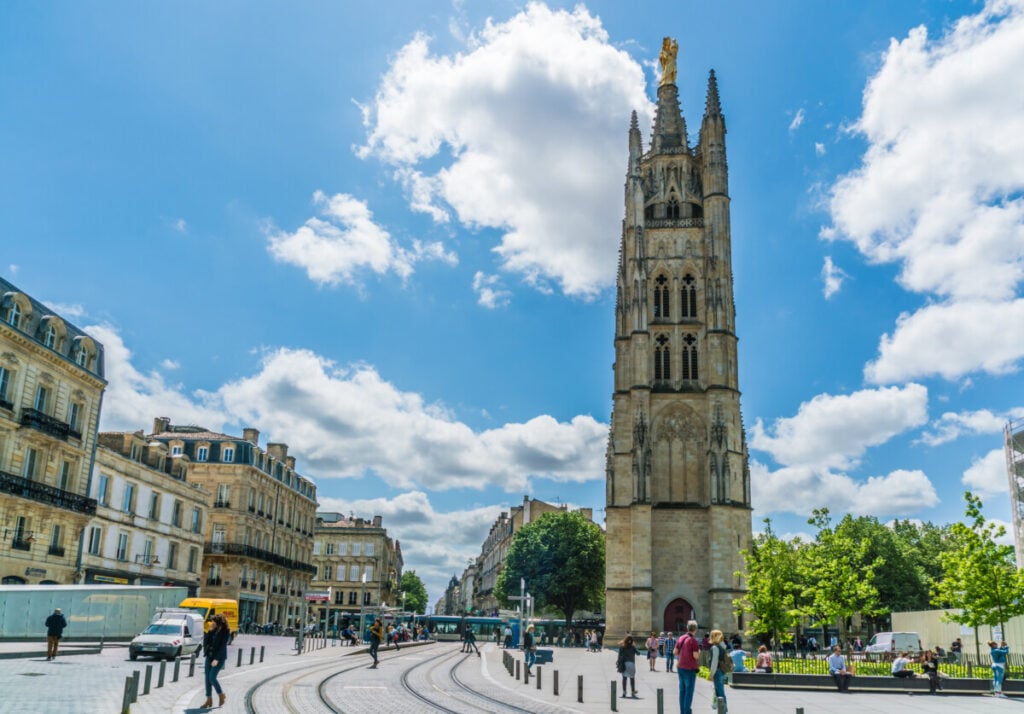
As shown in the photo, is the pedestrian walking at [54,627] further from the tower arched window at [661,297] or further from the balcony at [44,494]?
the tower arched window at [661,297]

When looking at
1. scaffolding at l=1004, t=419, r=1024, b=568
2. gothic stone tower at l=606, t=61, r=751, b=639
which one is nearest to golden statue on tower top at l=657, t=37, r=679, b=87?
gothic stone tower at l=606, t=61, r=751, b=639

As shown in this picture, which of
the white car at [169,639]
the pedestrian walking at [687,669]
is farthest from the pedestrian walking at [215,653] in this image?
the white car at [169,639]

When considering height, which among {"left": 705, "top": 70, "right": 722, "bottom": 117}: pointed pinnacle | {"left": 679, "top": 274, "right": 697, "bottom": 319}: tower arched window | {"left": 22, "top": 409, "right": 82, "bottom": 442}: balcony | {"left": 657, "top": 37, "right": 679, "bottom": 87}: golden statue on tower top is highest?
{"left": 657, "top": 37, "right": 679, "bottom": 87}: golden statue on tower top

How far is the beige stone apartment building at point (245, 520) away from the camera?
52.3 meters

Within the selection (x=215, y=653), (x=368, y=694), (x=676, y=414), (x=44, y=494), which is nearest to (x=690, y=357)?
(x=676, y=414)

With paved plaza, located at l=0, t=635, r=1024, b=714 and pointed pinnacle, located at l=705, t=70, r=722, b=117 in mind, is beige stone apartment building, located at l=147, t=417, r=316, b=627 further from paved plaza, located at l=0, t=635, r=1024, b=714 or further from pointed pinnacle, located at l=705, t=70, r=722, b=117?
pointed pinnacle, located at l=705, t=70, r=722, b=117

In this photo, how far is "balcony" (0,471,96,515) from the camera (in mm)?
29453

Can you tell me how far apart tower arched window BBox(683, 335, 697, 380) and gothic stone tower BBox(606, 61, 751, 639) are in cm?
6

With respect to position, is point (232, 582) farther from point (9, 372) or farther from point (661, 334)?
point (661, 334)

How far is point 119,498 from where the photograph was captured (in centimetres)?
3903

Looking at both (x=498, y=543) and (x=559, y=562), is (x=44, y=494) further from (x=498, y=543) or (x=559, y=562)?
(x=498, y=543)

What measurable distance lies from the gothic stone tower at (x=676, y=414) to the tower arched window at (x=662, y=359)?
2.5 inches

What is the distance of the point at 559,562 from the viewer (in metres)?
64.9

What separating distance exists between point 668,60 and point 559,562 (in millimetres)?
38096
